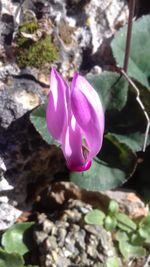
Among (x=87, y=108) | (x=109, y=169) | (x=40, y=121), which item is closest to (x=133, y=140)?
(x=109, y=169)

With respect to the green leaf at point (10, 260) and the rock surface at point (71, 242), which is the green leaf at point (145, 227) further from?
the green leaf at point (10, 260)

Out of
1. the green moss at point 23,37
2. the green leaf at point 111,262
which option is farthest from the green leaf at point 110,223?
the green moss at point 23,37

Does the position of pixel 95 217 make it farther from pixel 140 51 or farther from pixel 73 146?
pixel 140 51

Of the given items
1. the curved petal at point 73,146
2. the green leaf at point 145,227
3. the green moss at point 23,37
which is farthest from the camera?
the green leaf at point 145,227

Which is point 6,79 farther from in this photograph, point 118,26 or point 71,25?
point 118,26

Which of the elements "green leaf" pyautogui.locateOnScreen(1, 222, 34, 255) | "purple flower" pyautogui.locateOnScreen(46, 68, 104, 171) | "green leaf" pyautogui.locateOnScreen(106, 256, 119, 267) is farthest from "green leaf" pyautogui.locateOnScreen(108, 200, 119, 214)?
"purple flower" pyautogui.locateOnScreen(46, 68, 104, 171)
